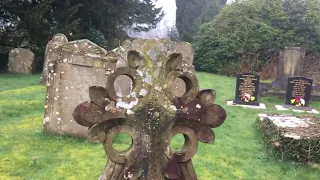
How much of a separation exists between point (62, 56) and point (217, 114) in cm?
449

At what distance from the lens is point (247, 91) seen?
42.0 ft

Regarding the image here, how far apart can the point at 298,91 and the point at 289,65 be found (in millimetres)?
3658

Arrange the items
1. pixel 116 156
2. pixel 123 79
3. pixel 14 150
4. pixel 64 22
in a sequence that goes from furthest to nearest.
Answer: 1. pixel 64 22
2. pixel 123 79
3. pixel 14 150
4. pixel 116 156

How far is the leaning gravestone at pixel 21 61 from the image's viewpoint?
56.6 ft

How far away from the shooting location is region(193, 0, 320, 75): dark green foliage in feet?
77.4

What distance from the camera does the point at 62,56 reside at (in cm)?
634

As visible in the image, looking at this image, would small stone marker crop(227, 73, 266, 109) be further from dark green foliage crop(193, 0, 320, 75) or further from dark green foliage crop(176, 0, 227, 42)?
dark green foliage crop(176, 0, 227, 42)

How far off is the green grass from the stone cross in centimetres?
253

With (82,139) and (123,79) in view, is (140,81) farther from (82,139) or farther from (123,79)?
(123,79)

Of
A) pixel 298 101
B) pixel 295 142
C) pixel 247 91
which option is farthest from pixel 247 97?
pixel 295 142

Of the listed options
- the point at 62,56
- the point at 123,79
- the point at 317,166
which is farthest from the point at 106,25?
the point at 317,166

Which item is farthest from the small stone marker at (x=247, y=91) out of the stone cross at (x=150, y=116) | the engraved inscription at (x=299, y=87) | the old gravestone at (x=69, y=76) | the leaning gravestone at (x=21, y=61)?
the leaning gravestone at (x=21, y=61)

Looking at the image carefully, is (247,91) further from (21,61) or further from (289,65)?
(21,61)

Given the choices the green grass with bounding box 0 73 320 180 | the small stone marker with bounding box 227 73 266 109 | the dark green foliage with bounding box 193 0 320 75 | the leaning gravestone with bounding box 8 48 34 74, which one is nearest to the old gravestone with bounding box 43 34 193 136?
the green grass with bounding box 0 73 320 180
